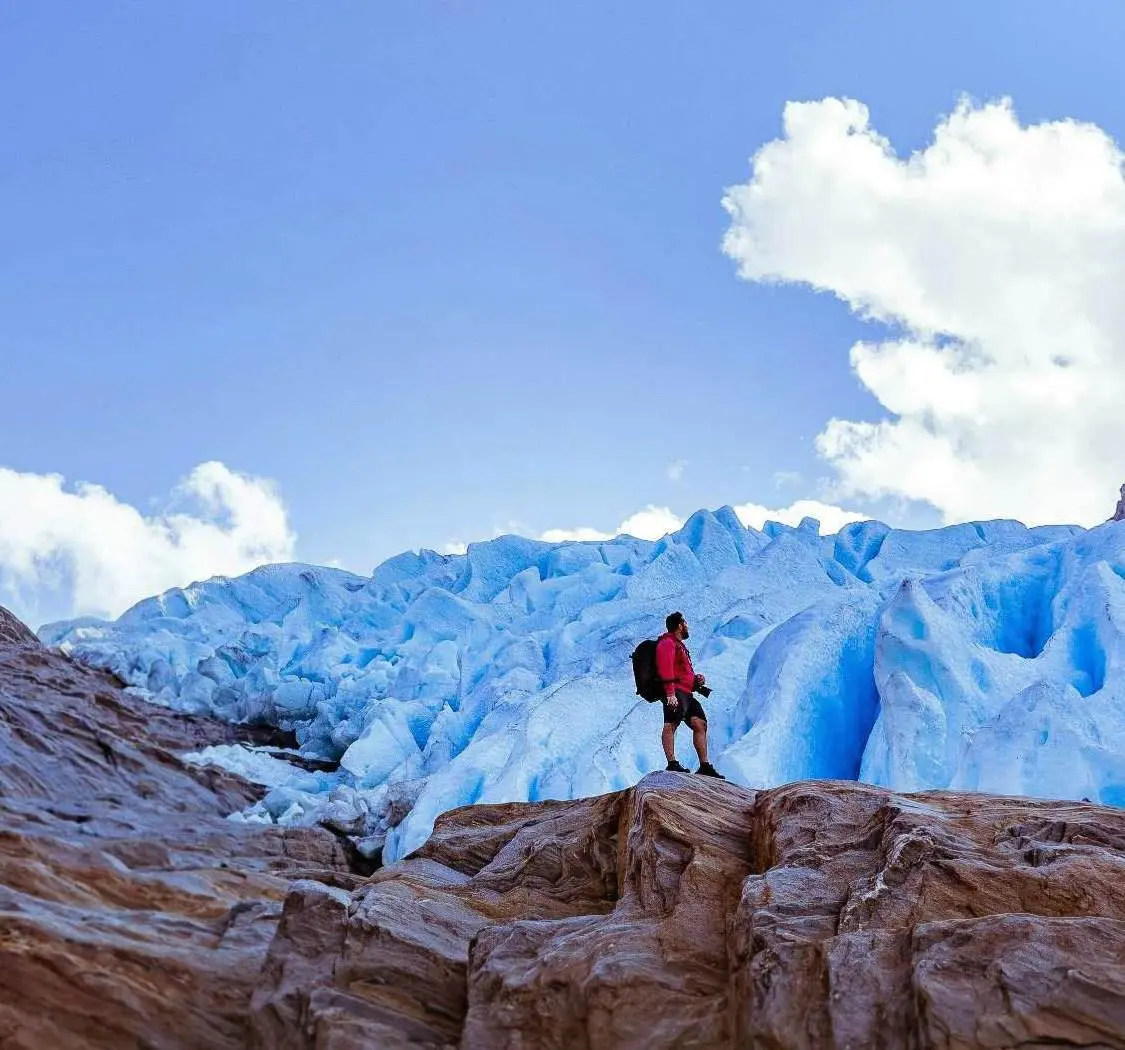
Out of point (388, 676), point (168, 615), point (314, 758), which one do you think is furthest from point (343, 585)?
point (314, 758)

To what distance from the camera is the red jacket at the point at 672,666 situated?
21.0ft

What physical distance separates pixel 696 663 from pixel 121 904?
980 centimetres

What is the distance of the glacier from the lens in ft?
37.4

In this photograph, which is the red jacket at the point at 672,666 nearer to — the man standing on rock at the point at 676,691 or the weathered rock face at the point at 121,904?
the man standing on rock at the point at 676,691

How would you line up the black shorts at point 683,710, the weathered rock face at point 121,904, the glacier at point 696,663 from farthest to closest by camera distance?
the glacier at point 696,663
the black shorts at point 683,710
the weathered rock face at point 121,904

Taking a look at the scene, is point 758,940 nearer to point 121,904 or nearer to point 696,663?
point 121,904

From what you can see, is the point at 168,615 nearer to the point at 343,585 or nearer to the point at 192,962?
the point at 343,585

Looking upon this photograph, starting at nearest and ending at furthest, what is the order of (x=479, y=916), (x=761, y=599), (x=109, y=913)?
(x=479, y=916) < (x=109, y=913) < (x=761, y=599)

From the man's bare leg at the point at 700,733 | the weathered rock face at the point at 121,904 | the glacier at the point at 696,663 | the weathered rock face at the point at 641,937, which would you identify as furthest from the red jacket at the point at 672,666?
the glacier at the point at 696,663

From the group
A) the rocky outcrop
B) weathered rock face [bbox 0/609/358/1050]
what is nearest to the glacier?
weathered rock face [bbox 0/609/358/1050]

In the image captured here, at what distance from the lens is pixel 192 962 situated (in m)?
5.09

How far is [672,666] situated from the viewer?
643 centimetres

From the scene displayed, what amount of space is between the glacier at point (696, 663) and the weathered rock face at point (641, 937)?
5.44m

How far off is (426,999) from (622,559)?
21.1m
